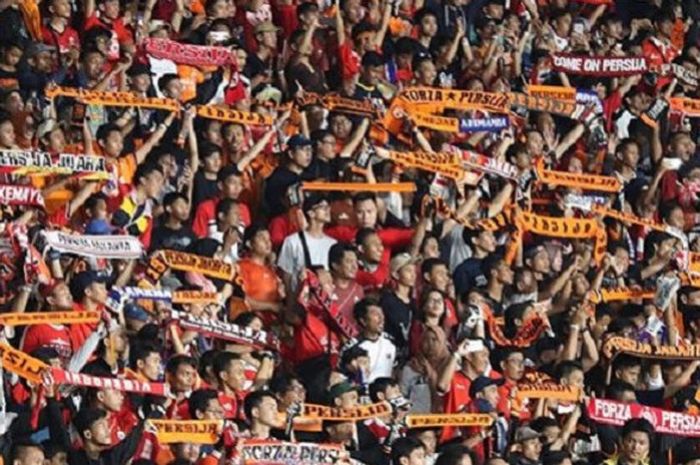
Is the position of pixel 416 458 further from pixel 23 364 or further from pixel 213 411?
pixel 23 364

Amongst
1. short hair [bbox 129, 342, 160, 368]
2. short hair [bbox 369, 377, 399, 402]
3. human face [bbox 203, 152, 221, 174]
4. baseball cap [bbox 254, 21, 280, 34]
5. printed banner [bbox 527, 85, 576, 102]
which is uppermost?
baseball cap [bbox 254, 21, 280, 34]

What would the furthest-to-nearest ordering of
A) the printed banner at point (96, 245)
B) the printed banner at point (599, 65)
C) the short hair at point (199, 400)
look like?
the printed banner at point (599, 65) < the printed banner at point (96, 245) < the short hair at point (199, 400)

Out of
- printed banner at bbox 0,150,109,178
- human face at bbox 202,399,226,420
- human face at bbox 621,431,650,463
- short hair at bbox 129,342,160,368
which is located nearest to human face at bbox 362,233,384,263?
printed banner at bbox 0,150,109,178

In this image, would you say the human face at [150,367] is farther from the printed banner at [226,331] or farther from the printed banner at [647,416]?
the printed banner at [647,416]

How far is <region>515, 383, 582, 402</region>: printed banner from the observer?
16.5 meters

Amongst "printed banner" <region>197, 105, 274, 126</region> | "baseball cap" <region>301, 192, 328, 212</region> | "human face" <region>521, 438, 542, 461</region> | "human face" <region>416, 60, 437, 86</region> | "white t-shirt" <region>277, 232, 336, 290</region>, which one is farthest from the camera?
"human face" <region>416, 60, 437, 86</region>

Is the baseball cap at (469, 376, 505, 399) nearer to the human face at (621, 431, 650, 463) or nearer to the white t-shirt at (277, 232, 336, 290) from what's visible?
the human face at (621, 431, 650, 463)

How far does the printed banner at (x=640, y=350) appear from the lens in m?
17.2

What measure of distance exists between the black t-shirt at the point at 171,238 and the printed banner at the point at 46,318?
4.71ft

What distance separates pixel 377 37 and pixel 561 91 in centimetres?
131

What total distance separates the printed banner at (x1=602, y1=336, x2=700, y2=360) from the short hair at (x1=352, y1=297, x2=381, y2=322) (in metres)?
1.50

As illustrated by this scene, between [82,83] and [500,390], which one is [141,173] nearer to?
[82,83]

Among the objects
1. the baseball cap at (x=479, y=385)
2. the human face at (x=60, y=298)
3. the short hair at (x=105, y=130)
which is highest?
the short hair at (x=105, y=130)

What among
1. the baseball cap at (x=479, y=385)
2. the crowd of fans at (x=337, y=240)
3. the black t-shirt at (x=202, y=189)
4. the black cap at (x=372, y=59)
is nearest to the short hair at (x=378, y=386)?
the crowd of fans at (x=337, y=240)
